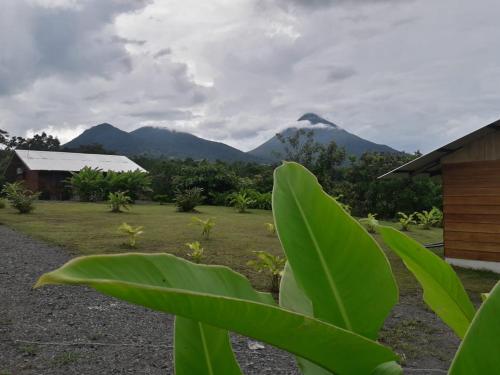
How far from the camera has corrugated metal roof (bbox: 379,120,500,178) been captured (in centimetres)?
707

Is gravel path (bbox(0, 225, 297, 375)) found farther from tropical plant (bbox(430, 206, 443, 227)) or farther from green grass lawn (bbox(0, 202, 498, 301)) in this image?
tropical plant (bbox(430, 206, 443, 227))

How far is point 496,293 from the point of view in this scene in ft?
1.64

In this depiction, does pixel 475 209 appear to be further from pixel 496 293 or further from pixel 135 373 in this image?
pixel 496 293

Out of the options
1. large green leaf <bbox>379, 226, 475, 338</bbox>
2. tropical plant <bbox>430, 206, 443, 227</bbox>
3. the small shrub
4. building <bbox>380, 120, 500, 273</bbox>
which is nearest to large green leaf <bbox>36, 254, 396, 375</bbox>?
large green leaf <bbox>379, 226, 475, 338</bbox>

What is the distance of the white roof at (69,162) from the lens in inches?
968

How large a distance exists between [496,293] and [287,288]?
1.37 feet

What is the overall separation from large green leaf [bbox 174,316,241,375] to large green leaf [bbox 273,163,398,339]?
0.68 feet

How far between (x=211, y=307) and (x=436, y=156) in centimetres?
818

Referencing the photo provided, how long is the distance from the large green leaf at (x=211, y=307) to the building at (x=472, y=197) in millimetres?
7257

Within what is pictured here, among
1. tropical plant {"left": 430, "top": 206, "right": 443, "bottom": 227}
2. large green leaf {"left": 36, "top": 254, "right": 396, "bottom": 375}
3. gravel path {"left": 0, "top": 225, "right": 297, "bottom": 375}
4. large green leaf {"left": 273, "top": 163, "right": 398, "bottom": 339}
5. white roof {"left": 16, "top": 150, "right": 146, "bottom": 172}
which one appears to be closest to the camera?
large green leaf {"left": 36, "top": 254, "right": 396, "bottom": 375}

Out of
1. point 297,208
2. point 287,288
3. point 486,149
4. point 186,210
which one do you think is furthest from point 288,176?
point 186,210

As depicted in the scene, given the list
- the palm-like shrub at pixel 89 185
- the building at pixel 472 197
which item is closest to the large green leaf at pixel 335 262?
the building at pixel 472 197

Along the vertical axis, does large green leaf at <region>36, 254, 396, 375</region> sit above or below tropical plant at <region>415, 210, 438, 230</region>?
above

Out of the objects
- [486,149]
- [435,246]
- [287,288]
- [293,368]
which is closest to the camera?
[287,288]
